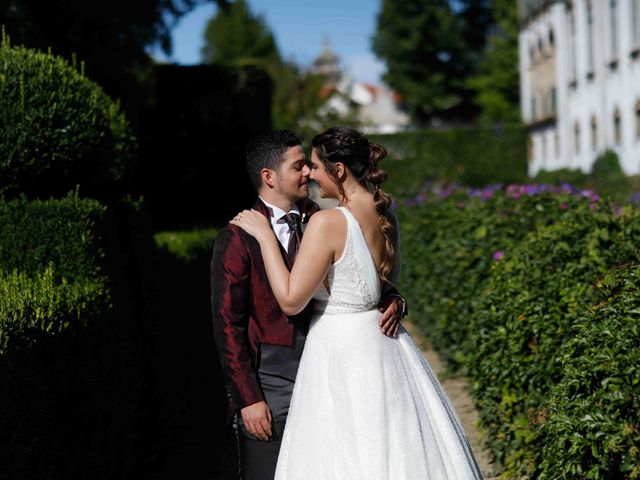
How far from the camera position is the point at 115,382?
595 cm

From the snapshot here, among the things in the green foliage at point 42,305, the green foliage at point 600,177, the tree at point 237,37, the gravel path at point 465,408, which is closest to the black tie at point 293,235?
the green foliage at point 42,305

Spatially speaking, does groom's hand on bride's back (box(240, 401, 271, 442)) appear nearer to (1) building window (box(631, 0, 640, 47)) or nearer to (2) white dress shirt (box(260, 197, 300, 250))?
(2) white dress shirt (box(260, 197, 300, 250))

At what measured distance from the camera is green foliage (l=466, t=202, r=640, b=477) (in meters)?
5.33

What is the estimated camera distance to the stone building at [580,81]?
28859 millimetres

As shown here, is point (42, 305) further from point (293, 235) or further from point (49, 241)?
point (293, 235)

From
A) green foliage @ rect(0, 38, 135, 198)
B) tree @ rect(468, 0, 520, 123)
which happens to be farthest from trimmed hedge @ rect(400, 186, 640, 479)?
tree @ rect(468, 0, 520, 123)

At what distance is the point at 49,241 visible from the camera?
236 inches

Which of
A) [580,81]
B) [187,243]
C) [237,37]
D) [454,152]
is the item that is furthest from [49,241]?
[237,37]

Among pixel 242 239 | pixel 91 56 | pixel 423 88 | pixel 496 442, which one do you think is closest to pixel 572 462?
pixel 242 239

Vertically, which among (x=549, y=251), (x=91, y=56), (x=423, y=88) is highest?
(x=423, y=88)

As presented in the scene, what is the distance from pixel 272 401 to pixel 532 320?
204 cm

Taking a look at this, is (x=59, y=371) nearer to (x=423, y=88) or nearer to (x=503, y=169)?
(x=503, y=169)

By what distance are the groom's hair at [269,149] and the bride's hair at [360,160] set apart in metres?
0.11

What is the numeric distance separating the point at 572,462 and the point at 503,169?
42.9 meters
